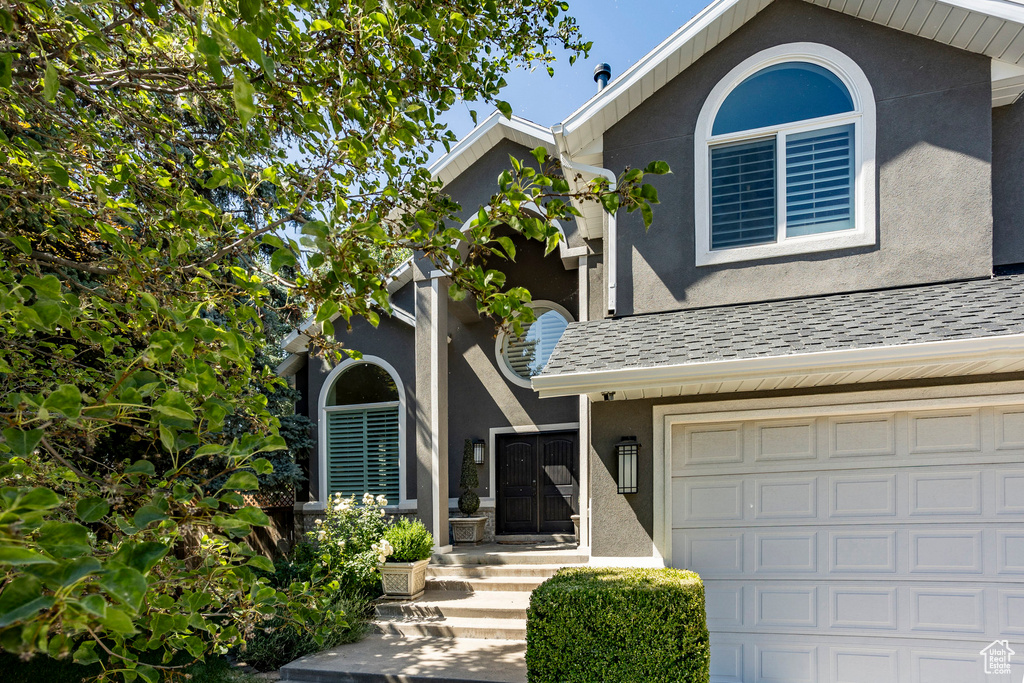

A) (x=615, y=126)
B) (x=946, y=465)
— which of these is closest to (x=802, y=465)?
(x=946, y=465)

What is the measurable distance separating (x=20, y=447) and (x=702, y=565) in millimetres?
5546

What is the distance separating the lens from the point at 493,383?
36.8 ft

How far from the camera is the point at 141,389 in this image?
1.82 metres

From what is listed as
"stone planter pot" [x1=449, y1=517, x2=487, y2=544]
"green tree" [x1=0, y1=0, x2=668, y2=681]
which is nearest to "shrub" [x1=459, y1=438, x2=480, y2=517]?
"stone planter pot" [x1=449, y1=517, x2=487, y2=544]

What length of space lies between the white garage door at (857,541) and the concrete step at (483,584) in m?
3.01

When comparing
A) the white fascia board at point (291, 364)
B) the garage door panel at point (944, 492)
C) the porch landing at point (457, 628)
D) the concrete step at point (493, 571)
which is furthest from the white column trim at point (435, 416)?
the garage door panel at point (944, 492)

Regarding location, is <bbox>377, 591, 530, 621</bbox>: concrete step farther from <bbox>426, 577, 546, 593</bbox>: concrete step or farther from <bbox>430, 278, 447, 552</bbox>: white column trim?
<bbox>430, 278, 447, 552</bbox>: white column trim

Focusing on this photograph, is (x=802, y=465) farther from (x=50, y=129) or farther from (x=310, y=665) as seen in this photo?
(x=50, y=129)

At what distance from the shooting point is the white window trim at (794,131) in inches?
224

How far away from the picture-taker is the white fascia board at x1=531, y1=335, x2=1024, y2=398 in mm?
4512

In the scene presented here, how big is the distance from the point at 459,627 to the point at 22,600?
279 inches

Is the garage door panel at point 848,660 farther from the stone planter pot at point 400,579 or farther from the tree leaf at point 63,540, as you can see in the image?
the tree leaf at point 63,540

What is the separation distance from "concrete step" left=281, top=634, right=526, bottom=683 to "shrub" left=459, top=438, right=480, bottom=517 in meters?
2.88

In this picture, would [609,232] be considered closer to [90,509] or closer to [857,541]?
[857,541]
